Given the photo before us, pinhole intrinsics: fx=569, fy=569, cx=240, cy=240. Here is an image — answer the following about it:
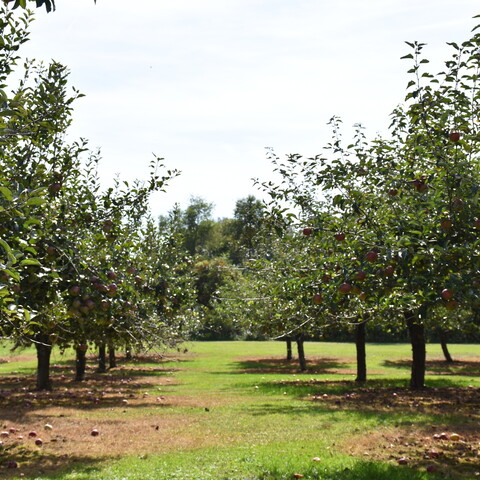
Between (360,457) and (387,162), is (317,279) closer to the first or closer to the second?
(387,162)

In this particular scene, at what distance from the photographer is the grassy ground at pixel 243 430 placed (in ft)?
26.1

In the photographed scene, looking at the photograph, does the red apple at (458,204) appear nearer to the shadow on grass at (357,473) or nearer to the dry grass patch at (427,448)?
the shadow on grass at (357,473)

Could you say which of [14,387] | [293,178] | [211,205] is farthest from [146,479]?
[211,205]

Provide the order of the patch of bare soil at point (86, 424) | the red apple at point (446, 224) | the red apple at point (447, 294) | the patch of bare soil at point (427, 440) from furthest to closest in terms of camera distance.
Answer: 1. the patch of bare soil at point (86, 424)
2. the patch of bare soil at point (427, 440)
3. the red apple at point (446, 224)
4. the red apple at point (447, 294)

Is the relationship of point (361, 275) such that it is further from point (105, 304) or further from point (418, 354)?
point (418, 354)

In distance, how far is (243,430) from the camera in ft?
36.9

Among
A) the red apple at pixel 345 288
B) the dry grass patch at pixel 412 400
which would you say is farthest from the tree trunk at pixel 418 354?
the red apple at pixel 345 288

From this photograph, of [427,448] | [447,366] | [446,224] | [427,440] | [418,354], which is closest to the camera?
[446,224]

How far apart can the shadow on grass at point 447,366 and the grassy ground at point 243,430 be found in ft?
16.0

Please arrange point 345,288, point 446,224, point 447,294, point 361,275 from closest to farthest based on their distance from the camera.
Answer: point 447,294, point 446,224, point 361,275, point 345,288

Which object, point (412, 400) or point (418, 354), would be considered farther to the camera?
point (418, 354)

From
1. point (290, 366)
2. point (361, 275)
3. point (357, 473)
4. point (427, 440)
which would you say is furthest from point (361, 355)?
point (361, 275)

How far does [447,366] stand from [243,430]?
22.5 m

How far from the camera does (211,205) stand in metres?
97.4
